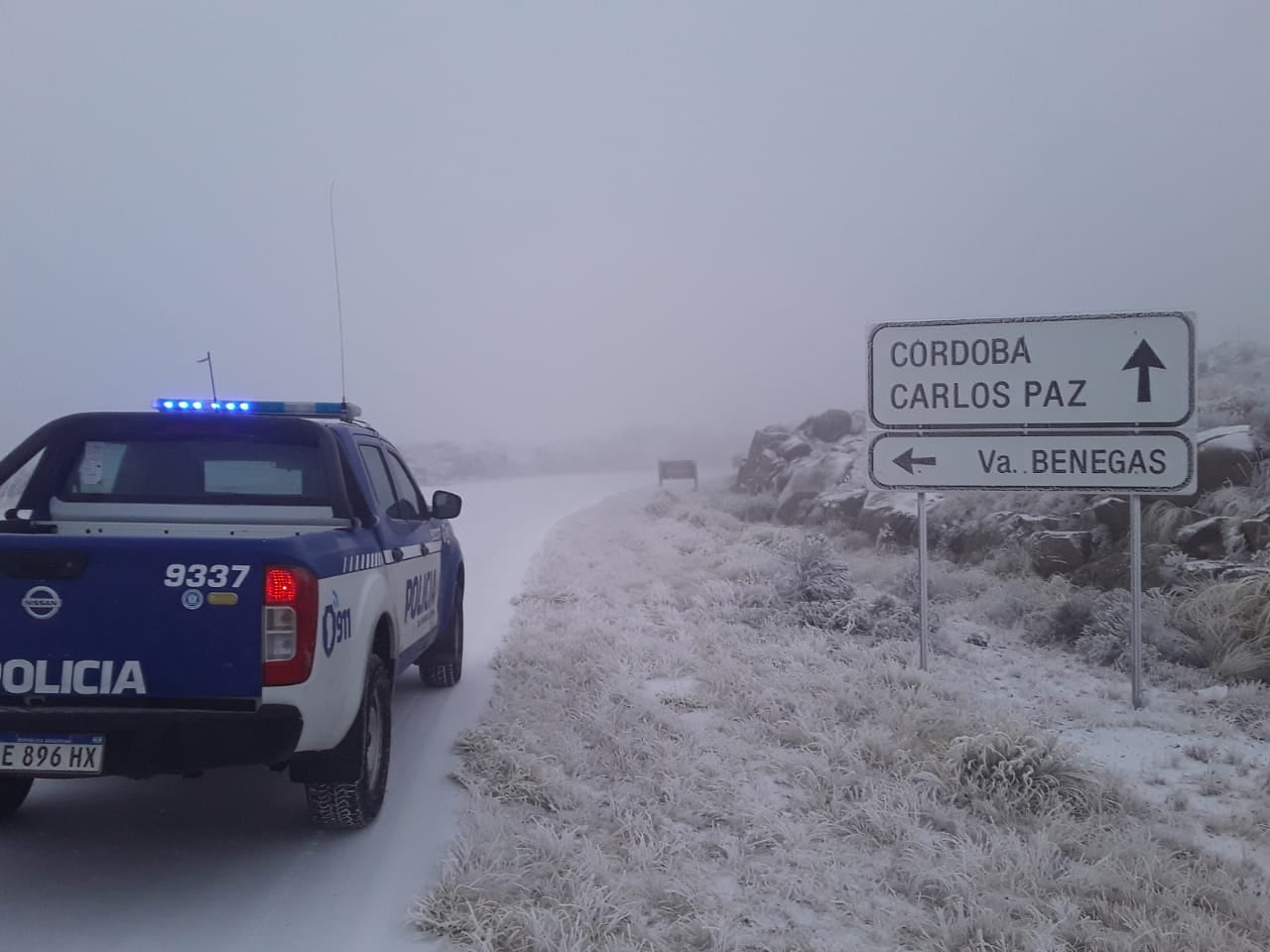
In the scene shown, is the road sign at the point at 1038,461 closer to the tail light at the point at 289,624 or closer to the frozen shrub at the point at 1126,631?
the frozen shrub at the point at 1126,631

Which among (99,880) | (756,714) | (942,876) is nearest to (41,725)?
(99,880)

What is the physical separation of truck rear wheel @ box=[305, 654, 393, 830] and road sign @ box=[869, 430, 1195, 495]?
15.9 feet

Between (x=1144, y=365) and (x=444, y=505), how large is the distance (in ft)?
18.1

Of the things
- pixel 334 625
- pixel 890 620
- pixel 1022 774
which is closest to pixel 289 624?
pixel 334 625

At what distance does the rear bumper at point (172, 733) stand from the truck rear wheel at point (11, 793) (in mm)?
1267

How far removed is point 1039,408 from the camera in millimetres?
7844

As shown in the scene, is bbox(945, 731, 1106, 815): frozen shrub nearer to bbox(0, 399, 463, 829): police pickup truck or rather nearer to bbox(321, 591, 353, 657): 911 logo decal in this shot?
bbox(0, 399, 463, 829): police pickup truck

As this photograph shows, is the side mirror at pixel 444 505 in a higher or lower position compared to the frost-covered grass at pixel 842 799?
higher

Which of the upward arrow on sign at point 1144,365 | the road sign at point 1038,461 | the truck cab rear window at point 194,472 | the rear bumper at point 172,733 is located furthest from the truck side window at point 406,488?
the upward arrow on sign at point 1144,365

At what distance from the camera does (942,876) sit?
4.13m

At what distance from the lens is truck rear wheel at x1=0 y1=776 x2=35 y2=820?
15.8ft

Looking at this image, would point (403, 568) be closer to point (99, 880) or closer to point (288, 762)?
point (288, 762)

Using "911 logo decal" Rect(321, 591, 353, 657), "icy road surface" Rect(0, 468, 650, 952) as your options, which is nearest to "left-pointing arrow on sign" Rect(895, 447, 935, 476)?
"icy road surface" Rect(0, 468, 650, 952)

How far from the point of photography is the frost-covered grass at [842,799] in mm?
3812
